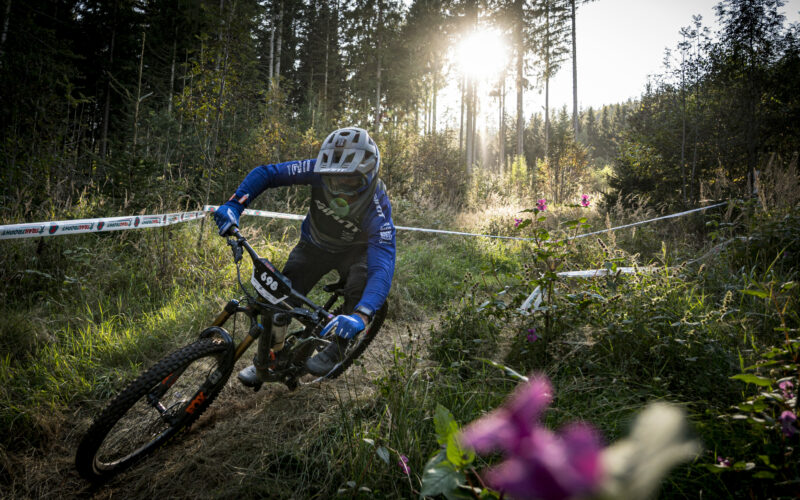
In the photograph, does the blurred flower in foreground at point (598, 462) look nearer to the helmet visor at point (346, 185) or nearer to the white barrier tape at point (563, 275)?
the white barrier tape at point (563, 275)

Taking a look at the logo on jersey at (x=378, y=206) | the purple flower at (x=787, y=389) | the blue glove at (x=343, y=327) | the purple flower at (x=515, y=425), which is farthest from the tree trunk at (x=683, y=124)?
the purple flower at (x=515, y=425)

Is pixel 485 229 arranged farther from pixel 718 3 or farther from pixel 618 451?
pixel 618 451

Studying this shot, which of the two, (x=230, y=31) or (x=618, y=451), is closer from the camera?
(x=618, y=451)

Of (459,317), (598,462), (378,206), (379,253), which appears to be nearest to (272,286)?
(379,253)

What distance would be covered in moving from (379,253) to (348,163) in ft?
2.61

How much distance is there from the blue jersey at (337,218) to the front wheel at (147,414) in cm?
128

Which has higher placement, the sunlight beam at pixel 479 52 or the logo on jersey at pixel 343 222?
the sunlight beam at pixel 479 52

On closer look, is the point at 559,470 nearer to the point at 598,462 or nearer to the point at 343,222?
the point at 598,462

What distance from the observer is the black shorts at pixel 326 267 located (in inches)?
128

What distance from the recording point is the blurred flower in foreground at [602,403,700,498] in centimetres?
24

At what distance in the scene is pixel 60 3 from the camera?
18.2m

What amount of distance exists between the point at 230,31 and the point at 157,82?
15245mm

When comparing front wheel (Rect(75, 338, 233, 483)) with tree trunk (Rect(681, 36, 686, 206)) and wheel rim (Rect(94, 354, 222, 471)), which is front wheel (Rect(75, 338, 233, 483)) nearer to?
wheel rim (Rect(94, 354, 222, 471))

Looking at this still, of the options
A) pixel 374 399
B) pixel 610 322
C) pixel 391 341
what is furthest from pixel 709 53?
pixel 374 399
